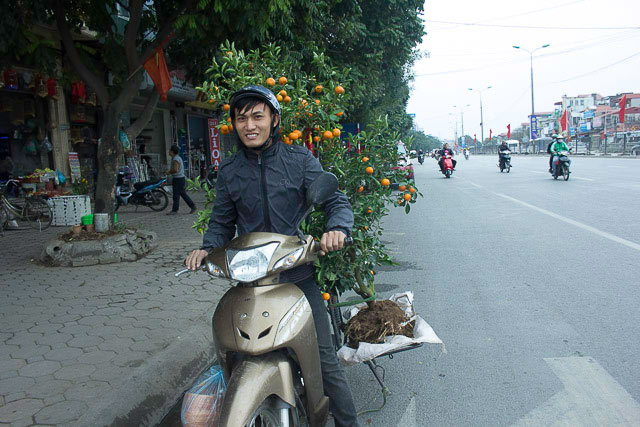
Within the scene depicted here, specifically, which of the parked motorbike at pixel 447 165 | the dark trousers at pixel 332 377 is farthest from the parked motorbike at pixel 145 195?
the parked motorbike at pixel 447 165

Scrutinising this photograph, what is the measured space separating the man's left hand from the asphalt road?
1.20 m

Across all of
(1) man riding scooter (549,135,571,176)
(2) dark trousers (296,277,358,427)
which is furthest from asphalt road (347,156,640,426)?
(1) man riding scooter (549,135,571,176)

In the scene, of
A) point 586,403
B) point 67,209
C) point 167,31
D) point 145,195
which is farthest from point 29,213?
point 586,403

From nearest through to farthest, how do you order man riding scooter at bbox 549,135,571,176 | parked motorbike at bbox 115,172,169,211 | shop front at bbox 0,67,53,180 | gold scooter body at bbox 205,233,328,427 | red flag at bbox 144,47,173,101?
gold scooter body at bbox 205,233,328,427, red flag at bbox 144,47,173,101, shop front at bbox 0,67,53,180, parked motorbike at bbox 115,172,169,211, man riding scooter at bbox 549,135,571,176

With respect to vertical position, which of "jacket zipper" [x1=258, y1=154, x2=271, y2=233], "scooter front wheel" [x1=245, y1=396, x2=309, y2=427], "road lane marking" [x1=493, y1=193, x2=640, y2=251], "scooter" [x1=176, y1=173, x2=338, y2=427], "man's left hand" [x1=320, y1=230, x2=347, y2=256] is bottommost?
"road lane marking" [x1=493, y1=193, x2=640, y2=251]

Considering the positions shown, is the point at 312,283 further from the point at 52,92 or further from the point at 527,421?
the point at 52,92

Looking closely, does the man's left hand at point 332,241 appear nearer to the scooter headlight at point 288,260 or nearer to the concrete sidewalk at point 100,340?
the scooter headlight at point 288,260

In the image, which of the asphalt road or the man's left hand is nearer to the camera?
the man's left hand

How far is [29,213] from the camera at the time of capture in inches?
381

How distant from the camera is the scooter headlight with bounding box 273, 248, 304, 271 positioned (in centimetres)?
195

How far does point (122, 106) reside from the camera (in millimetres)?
7398

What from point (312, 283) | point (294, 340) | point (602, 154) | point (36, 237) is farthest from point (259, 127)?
point (602, 154)

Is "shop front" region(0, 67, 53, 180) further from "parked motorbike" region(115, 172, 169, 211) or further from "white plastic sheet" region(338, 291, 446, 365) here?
"white plastic sheet" region(338, 291, 446, 365)

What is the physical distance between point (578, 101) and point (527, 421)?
114m
